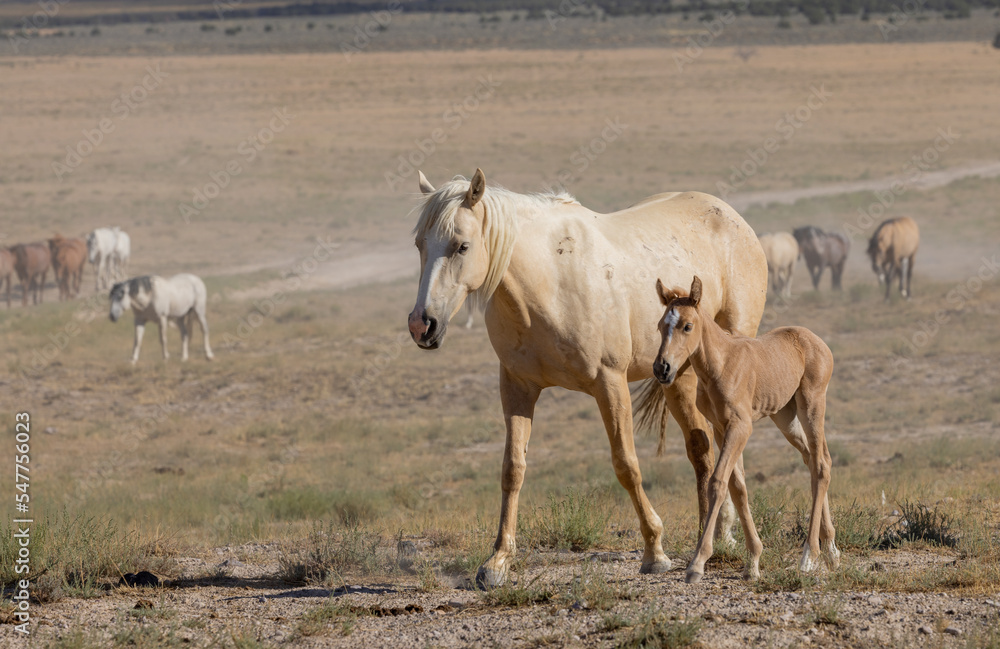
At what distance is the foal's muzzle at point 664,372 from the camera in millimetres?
4711

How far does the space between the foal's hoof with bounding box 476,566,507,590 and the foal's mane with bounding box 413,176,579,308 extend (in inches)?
56.3

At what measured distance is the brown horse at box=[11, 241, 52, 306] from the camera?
2541 cm

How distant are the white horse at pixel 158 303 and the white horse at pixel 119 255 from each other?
8.57 m

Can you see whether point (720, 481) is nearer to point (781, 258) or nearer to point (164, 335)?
point (164, 335)

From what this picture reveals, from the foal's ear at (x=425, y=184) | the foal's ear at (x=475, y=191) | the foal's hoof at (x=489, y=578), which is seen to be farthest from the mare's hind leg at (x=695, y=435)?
the foal's ear at (x=425, y=184)

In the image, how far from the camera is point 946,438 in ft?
38.8

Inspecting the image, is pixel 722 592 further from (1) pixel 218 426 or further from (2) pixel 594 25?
(2) pixel 594 25

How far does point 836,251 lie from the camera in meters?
24.5

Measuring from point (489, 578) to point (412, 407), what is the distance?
32.6 ft

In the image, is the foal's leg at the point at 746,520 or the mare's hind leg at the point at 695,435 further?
the mare's hind leg at the point at 695,435

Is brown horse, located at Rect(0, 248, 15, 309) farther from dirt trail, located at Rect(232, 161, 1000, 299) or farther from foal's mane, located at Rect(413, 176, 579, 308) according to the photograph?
foal's mane, located at Rect(413, 176, 579, 308)

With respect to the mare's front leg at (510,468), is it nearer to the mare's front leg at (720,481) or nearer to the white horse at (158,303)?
the mare's front leg at (720,481)

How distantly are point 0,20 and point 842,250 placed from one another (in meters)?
92.5

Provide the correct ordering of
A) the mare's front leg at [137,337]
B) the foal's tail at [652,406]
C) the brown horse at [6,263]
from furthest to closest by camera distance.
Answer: the brown horse at [6,263] < the mare's front leg at [137,337] < the foal's tail at [652,406]
